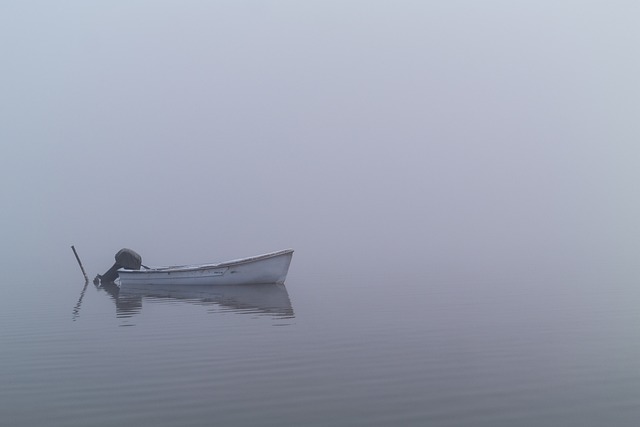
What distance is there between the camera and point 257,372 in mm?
19391

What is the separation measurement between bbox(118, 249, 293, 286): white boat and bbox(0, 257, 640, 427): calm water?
7.02 metres

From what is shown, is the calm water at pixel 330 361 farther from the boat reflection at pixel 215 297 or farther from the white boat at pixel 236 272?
the white boat at pixel 236 272

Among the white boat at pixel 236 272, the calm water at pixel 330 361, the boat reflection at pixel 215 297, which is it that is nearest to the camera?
the calm water at pixel 330 361

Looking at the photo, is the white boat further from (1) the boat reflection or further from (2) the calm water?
(2) the calm water

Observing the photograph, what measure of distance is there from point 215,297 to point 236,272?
16.9 ft

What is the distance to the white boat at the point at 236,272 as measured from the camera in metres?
45.9

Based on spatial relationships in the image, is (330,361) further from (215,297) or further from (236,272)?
(236,272)

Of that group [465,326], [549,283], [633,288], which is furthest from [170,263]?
[465,326]

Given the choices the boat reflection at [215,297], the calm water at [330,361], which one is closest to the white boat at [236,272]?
the boat reflection at [215,297]

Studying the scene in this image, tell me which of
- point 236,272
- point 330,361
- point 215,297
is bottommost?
point 330,361

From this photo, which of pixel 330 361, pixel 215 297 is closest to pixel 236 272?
pixel 215 297

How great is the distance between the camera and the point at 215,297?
41.0 m

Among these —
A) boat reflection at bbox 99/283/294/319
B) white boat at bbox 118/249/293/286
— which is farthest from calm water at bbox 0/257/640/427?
white boat at bbox 118/249/293/286

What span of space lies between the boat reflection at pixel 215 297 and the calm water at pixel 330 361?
1.12 feet
